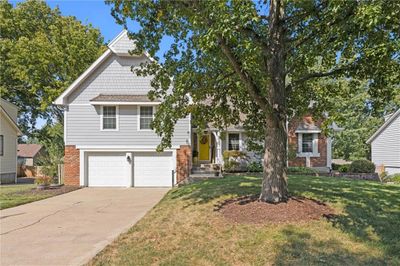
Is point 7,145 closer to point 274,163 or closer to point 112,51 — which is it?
point 112,51

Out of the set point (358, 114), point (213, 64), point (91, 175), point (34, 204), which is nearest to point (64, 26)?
point (91, 175)

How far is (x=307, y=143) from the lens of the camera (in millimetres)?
21453

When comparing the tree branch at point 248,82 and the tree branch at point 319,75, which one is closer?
the tree branch at point 248,82

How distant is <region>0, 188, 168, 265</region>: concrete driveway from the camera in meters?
6.05

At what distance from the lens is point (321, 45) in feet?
22.9

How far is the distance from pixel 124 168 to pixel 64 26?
17463mm

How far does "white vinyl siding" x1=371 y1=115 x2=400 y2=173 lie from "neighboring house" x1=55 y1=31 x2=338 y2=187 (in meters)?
17.8

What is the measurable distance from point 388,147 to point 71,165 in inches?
962

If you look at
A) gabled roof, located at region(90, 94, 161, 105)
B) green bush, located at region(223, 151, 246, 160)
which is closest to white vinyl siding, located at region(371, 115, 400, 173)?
green bush, located at region(223, 151, 246, 160)

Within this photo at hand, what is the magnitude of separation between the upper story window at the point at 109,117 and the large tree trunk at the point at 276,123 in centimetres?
1206

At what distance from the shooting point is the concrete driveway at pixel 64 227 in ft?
19.9

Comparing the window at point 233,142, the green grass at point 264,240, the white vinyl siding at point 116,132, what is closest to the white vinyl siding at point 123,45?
the white vinyl siding at point 116,132

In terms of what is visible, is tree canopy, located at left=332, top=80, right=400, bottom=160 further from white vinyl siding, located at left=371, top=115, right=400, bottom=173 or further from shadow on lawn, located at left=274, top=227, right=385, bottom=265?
shadow on lawn, located at left=274, top=227, right=385, bottom=265

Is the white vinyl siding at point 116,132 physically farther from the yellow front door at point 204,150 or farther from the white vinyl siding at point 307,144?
the white vinyl siding at point 307,144
